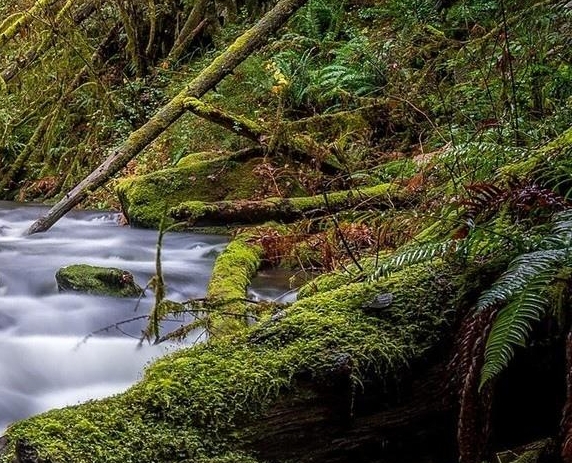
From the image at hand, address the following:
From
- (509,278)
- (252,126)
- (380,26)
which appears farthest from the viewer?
(380,26)

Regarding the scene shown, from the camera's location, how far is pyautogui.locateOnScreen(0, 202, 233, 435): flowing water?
3.55 m

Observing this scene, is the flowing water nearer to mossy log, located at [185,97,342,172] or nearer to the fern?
mossy log, located at [185,97,342,172]

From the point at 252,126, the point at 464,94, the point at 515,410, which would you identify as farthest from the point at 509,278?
the point at 252,126

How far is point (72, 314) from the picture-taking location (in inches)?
168

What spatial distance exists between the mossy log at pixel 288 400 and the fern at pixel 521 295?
0.29 meters

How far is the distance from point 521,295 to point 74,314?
125 inches

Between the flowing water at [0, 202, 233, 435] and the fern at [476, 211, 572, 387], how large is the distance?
79.5 inches

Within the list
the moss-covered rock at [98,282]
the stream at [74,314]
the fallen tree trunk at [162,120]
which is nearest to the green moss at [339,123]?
the fallen tree trunk at [162,120]

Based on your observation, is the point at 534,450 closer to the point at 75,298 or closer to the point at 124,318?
the point at 124,318

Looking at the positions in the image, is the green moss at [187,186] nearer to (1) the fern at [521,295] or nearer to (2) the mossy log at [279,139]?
(2) the mossy log at [279,139]

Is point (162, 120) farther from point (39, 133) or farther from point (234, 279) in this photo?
point (39, 133)

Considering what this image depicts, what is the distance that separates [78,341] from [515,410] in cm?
279

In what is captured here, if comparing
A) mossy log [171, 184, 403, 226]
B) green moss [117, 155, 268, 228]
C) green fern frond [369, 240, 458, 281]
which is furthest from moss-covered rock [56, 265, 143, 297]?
green fern frond [369, 240, 458, 281]

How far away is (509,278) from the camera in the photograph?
5.85ft
